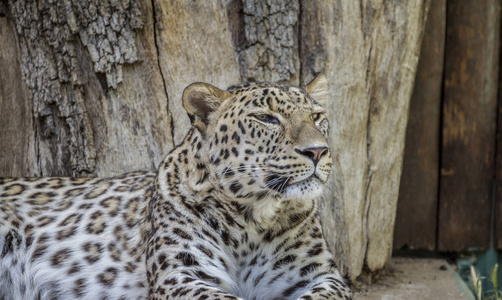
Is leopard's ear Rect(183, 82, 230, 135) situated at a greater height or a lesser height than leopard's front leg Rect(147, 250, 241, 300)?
greater

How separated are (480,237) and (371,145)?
193 cm

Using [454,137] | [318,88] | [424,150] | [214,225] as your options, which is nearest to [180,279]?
[214,225]

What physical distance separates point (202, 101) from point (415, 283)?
307 cm

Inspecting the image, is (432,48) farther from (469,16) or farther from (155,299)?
(155,299)

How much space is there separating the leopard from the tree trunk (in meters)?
0.80

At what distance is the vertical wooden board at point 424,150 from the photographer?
6.88 metres

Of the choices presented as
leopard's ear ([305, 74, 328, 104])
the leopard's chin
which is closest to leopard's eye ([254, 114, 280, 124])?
the leopard's chin

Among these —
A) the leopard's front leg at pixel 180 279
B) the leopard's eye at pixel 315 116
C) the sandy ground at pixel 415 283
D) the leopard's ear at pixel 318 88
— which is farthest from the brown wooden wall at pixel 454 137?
the leopard's front leg at pixel 180 279

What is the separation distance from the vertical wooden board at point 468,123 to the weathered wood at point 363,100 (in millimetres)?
941

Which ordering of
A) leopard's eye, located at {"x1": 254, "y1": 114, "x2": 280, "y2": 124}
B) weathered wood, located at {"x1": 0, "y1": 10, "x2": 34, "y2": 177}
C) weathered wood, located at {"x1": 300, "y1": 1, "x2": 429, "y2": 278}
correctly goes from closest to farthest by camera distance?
leopard's eye, located at {"x1": 254, "y1": 114, "x2": 280, "y2": 124}, weathered wood, located at {"x1": 300, "y1": 1, "x2": 429, "y2": 278}, weathered wood, located at {"x1": 0, "y1": 10, "x2": 34, "y2": 177}

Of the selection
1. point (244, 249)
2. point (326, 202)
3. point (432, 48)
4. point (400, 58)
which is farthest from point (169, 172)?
point (432, 48)

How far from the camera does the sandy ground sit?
612cm

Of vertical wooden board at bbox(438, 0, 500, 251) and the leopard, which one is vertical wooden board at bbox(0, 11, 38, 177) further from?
vertical wooden board at bbox(438, 0, 500, 251)

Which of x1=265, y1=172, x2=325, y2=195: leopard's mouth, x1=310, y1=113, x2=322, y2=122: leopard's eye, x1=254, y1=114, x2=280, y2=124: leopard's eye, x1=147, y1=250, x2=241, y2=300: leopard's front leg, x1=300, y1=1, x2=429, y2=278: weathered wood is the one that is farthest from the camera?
x1=300, y1=1, x2=429, y2=278: weathered wood
